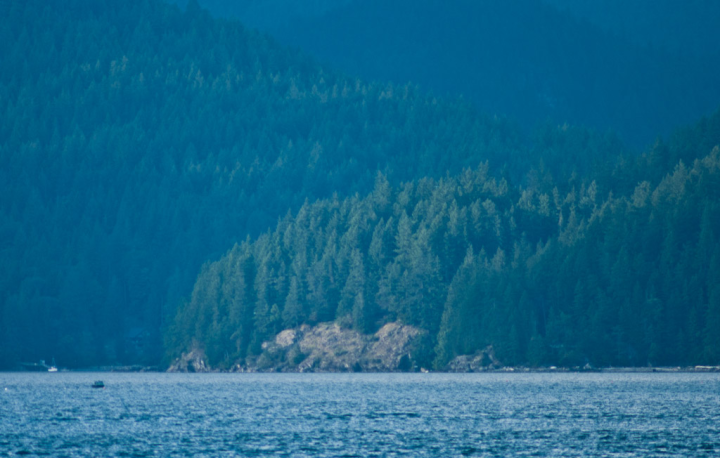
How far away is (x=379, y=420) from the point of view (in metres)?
85.4

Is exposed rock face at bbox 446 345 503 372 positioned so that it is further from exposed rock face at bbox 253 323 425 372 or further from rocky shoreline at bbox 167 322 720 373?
exposed rock face at bbox 253 323 425 372

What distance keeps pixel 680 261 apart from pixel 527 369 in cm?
2870

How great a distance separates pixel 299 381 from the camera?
512ft

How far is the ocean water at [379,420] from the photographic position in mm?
67275

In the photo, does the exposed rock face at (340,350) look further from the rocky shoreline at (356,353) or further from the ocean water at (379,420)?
the ocean water at (379,420)

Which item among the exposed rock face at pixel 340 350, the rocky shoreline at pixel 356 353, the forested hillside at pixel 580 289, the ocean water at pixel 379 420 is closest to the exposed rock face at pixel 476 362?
the rocky shoreline at pixel 356 353

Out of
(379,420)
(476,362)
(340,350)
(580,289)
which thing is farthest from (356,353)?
Result: (379,420)

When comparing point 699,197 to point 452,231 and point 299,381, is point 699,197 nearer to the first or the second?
point 452,231

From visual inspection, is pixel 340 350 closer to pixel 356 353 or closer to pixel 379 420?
pixel 356 353

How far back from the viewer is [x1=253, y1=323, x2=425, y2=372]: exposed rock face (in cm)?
18250

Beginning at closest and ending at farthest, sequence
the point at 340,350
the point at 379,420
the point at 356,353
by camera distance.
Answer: the point at 379,420 → the point at 356,353 → the point at 340,350

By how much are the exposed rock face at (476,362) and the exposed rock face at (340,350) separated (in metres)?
9.34

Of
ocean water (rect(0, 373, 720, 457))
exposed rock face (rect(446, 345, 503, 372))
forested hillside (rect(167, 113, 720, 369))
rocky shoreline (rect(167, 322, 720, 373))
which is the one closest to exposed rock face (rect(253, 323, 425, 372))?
rocky shoreline (rect(167, 322, 720, 373))

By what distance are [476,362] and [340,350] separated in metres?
27.8
